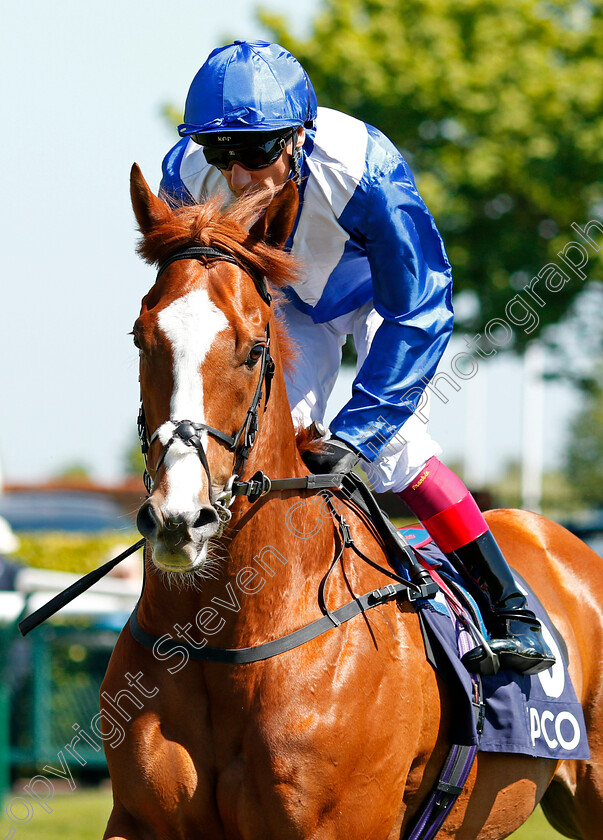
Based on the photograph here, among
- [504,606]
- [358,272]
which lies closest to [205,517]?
[358,272]

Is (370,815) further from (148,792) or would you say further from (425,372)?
(425,372)

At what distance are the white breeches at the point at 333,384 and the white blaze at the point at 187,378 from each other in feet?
2.55

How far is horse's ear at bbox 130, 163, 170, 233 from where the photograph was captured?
9.62ft

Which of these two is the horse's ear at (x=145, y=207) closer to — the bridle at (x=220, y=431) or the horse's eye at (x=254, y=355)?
the bridle at (x=220, y=431)

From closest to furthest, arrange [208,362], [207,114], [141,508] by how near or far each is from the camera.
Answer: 1. [141,508]
2. [208,362]
3. [207,114]

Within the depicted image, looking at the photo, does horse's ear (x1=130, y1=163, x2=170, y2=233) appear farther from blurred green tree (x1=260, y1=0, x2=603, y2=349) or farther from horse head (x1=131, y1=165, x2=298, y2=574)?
blurred green tree (x1=260, y1=0, x2=603, y2=349)

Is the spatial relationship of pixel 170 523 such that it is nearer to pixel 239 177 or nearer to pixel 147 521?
pixel 147 521

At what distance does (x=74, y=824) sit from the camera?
7895mm

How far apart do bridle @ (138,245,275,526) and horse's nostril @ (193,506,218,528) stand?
74 millimetres

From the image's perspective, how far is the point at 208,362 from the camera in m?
2.56

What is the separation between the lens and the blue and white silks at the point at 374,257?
3.30 m

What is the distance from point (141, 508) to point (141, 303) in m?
0.67

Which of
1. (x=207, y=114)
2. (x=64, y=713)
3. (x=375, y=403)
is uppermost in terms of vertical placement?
(x=207, y=114)

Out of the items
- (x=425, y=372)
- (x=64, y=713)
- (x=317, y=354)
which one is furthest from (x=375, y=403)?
(x=64, y=713)
